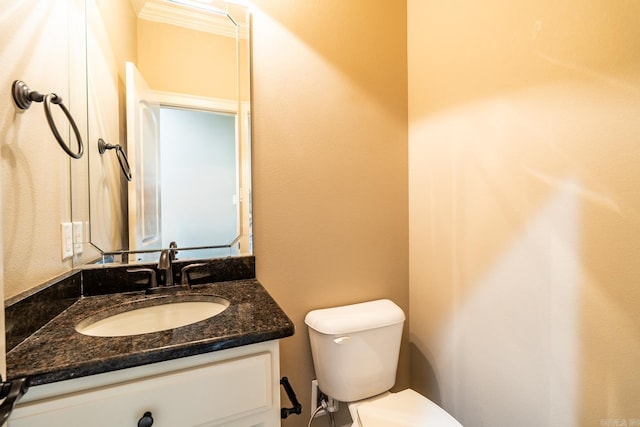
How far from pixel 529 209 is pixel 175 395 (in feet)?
3.98

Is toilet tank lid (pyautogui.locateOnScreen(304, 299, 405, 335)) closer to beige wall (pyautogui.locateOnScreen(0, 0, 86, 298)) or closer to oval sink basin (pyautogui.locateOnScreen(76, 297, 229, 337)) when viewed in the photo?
oval sink basin (pyautogui.locateOnScreen(76, 297, 229, 337))

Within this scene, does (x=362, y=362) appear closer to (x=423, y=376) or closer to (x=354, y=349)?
(x=354, y=349)

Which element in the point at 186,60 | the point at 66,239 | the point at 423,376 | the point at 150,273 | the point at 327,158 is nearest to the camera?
the point at 66,239

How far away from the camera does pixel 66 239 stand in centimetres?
92

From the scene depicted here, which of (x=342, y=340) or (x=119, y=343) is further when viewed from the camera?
(x=342, y=340)

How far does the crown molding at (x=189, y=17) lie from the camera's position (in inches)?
44.5

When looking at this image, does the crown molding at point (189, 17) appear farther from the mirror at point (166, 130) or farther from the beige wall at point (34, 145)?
the beige wall at point (34, 145)

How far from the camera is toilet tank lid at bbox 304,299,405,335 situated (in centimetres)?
118

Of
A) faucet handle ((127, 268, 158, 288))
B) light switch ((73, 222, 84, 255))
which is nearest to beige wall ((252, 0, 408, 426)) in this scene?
faucet handle ((127, 268, 158, 288))

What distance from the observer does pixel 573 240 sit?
87 centimetres

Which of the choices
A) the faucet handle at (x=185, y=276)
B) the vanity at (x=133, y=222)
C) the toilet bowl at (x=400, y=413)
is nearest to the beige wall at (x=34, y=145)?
the vanity at (x=133, y=222)

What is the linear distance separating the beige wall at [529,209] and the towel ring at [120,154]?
136 centimetres

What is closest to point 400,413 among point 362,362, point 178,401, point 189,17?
point 362,362

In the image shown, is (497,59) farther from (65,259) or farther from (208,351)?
(65,259)
